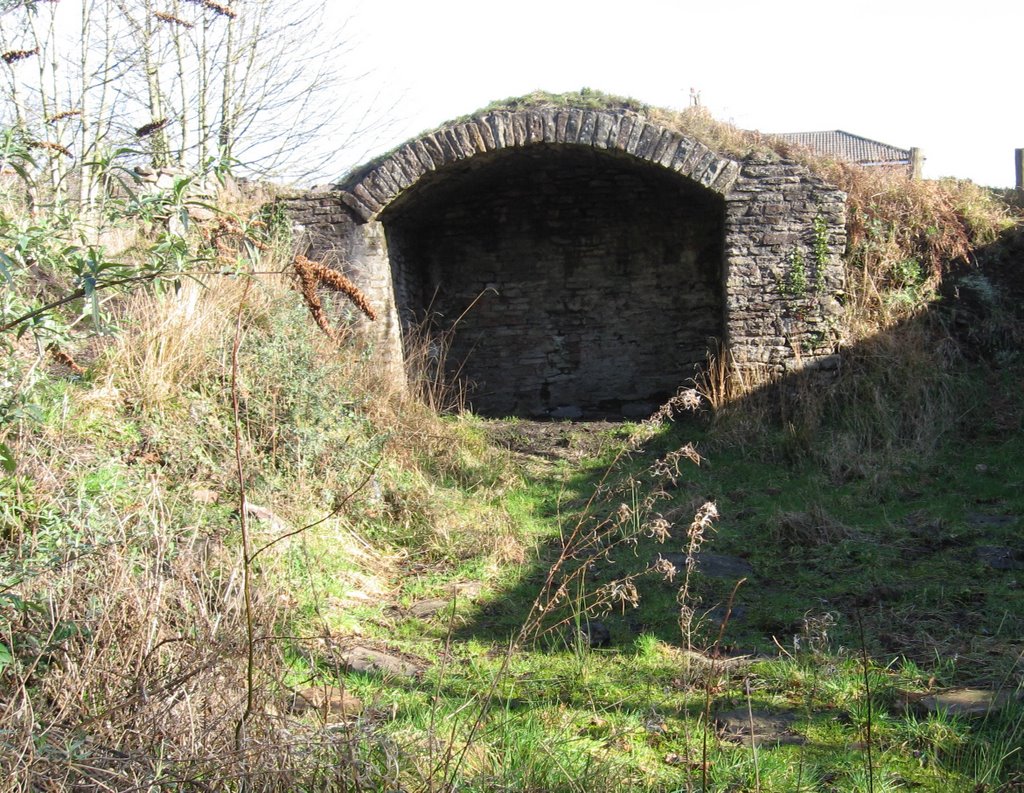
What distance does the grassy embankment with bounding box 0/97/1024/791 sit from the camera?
105 inches

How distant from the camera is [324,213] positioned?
9.38 metres

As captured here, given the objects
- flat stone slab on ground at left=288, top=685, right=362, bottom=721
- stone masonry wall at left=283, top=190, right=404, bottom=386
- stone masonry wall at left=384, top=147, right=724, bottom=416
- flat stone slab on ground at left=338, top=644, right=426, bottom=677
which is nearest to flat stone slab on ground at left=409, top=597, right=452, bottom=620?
flat stone slab on ground at left=338, top=644, right=426, bottom=677

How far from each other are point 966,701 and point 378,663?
7.54 feet

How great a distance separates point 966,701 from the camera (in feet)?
10.9

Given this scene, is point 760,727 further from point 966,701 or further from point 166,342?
point 166,342

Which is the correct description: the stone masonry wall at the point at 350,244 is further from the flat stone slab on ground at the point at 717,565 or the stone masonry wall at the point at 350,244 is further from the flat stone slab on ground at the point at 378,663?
the flat stone slab on ground at the point at 378,663

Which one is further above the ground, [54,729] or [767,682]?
[54,729]

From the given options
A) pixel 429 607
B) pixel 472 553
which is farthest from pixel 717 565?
pixel 429 607

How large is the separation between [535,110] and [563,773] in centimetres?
747

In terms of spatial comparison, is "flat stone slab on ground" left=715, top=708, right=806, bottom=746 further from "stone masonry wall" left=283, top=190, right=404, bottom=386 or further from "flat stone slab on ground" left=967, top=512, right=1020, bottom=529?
"stone masonry wall" left=283, top=190, right=404, bottom=386

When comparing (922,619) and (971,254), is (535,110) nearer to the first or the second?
(971,254)

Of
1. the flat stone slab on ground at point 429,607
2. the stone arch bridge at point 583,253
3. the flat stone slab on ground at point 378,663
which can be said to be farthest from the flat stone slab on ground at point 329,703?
the stone arch bridge at point 583,253

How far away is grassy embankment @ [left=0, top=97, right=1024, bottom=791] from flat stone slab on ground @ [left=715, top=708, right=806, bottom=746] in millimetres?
18

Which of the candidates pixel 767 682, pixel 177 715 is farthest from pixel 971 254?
pixel 177 715
